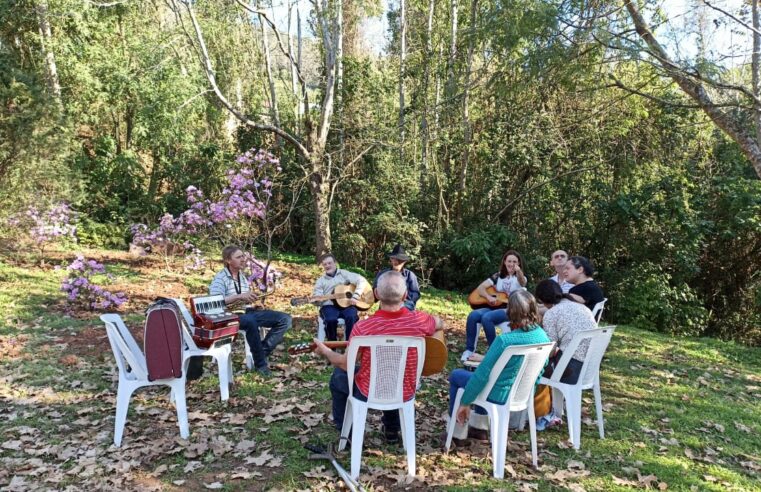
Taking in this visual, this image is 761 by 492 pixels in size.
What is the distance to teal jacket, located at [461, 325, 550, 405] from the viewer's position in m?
3.35

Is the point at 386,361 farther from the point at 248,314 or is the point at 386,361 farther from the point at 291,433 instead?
the point at 248,314

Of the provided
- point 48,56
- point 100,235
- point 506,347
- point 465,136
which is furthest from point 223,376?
point 48,56

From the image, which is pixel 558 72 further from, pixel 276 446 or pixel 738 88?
pixel 276 446

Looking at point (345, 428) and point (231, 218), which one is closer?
point (345, 428)

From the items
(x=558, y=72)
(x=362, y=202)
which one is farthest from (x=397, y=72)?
(x=558, y=72)

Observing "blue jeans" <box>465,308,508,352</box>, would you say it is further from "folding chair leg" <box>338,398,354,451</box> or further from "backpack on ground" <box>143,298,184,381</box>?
"backpack on ground" <box>143,298,184,381</box>

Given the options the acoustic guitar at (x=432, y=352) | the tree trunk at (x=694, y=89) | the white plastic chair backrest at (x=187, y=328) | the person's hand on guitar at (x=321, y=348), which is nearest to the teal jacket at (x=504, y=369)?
the acoustic guitar at (x=432, y=352)

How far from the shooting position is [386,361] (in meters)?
3.29

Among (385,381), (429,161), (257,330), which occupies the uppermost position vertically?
(429,161)

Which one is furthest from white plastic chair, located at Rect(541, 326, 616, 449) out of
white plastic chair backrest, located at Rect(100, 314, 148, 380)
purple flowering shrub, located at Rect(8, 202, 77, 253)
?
purple flowering shrub, located at Rect(8, 202, 77, 253)

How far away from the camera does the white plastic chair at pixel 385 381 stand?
3.27m

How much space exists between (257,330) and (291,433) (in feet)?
4.54

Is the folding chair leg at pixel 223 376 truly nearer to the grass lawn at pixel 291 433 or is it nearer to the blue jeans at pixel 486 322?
the grass lawn at pixel 291 433

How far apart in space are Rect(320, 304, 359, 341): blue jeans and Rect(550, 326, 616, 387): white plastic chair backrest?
2.45m
